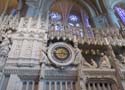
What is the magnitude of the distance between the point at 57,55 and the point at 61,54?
0.74 ft

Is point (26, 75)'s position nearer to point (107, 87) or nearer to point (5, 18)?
point (107, 87)

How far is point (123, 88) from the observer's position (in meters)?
7.87

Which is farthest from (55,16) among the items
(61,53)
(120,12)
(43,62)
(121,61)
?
(43,62)

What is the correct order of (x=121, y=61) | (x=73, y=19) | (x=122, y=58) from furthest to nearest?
1. (x=73, y=19)
2. (x=122, y=58)
3. (x=121, y=61)

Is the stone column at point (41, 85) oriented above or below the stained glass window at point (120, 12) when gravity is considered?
below

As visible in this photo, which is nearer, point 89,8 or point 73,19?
point 89,8

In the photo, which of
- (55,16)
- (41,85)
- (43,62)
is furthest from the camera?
(55,16)

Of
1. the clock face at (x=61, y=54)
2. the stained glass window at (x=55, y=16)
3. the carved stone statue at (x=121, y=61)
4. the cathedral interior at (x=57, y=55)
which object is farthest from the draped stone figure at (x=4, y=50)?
the stained glass window at (x=55, y=16)

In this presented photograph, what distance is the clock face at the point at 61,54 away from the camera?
28.6ft

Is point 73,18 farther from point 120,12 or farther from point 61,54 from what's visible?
point 61,54

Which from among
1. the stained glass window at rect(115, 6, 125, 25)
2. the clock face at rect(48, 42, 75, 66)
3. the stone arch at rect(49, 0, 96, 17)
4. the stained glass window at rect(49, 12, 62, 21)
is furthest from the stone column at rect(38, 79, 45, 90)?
the stained glass window at rect(115, 6, 125, 25)

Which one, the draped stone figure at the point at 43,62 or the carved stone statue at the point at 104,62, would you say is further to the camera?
the carved stone statue at the point at 104,62

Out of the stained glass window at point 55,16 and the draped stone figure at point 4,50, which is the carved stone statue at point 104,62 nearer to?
the draped stone figure at point 4,50

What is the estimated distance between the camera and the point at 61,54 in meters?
9.15
